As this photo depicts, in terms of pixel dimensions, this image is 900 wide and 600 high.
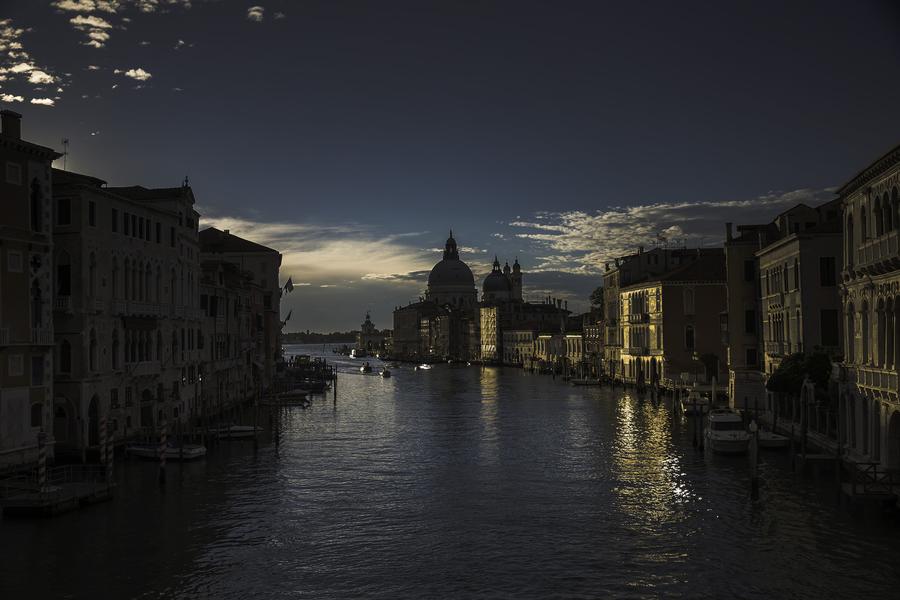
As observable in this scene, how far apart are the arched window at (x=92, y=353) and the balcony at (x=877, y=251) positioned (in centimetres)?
2605

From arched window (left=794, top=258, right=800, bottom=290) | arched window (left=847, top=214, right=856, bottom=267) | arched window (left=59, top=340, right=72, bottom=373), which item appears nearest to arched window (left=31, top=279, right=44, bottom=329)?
arched window (left=59, top=340, right=72, bottom=373)

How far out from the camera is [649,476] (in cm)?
3045

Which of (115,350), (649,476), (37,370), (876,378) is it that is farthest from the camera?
(115,350)

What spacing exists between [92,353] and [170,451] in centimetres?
484

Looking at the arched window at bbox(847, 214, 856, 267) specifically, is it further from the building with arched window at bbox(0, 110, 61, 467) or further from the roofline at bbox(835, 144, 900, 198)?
the building with arched window at bbox(0, 110, 61, 467)

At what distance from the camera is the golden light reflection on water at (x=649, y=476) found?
2462 cm

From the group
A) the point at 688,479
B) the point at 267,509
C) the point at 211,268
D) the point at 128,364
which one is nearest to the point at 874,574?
the point at 688,479

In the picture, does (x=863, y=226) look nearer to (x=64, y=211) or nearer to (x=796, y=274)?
(x=796, y=274)

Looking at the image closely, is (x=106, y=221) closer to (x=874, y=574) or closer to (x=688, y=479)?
(x=688, y=479)

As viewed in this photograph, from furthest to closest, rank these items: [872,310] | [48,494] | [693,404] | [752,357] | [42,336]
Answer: [693,404], [752,357], [42,336], [872,310], [48,494]

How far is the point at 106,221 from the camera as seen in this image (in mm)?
33531

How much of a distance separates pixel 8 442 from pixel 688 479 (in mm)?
21762

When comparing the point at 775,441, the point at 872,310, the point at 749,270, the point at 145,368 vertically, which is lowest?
the point at 775,441

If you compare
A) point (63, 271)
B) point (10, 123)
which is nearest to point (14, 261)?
point (63, 271)
